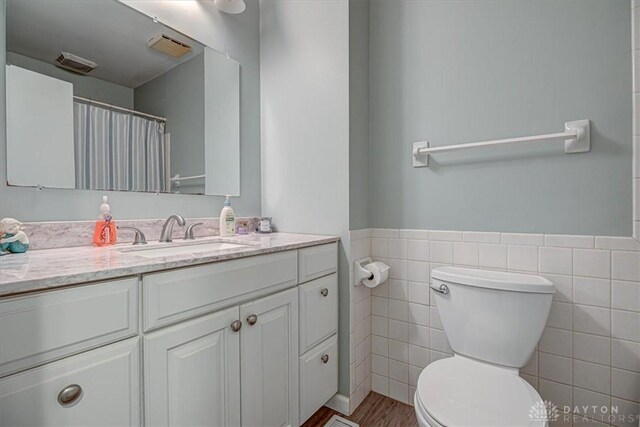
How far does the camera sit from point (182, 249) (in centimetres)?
140

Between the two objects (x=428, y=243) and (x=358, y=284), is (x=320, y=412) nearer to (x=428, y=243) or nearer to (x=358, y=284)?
(x=358, y=284)

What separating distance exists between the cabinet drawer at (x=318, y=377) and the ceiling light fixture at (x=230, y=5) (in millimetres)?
1840

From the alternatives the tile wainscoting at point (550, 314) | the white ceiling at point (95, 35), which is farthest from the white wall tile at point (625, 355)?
the white ceiling at point (95, 35)

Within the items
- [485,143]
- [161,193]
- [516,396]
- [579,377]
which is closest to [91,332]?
[161,193]

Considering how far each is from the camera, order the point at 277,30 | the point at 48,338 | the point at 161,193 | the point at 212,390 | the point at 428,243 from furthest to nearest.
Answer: the point at 277,30, the point at 428,243, the point at 161,193, the point at 212,390, the point at 48,338

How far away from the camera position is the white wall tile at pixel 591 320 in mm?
1235

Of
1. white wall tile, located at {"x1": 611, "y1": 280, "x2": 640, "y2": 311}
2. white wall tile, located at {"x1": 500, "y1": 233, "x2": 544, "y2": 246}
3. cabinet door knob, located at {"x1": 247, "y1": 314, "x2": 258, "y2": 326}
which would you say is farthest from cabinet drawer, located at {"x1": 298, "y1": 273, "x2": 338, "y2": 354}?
white wall tile, located at {"x1": 611, "y1": 280, "x2": 640, "y2": 311}

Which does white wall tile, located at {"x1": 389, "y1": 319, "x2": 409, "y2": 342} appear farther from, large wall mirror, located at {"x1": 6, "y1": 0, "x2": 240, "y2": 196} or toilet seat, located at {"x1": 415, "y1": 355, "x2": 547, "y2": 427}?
large wall mirror, located at {"x1": 6, "y1": 0, "x2": 240, "y2": 196}

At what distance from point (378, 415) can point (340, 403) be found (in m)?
0.20

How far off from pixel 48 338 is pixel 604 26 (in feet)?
6.85

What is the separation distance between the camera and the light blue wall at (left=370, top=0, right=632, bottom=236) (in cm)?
123

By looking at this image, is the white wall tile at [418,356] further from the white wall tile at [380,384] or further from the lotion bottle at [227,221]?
the lotion bottle at [227,221]

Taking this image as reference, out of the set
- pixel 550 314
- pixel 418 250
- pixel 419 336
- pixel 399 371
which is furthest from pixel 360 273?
pixel 550 314

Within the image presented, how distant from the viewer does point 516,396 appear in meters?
1.01
